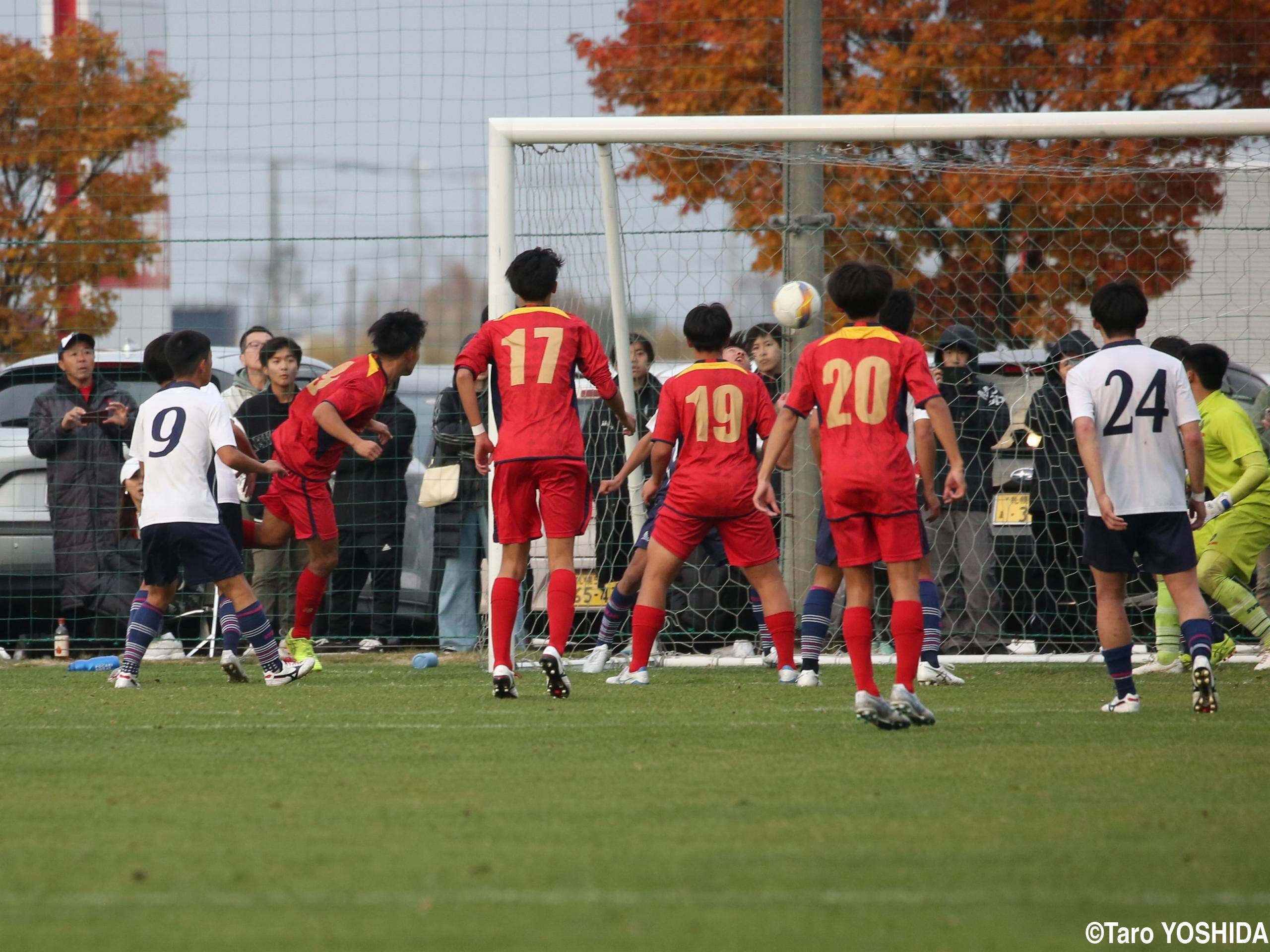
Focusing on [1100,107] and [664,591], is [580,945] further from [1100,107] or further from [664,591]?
[1100,107]

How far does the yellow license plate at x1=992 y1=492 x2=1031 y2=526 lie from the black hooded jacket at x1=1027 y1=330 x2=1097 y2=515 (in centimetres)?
6

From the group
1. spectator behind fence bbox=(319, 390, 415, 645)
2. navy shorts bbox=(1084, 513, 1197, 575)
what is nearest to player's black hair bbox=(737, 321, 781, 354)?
spectator behind fence bbox=(319, 390, 415, 645)

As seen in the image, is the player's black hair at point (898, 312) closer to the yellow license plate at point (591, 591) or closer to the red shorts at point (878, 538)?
the red shorts at point (878, 538)

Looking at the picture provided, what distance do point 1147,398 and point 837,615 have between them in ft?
14.3

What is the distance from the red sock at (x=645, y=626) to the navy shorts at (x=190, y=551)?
78.9 inches

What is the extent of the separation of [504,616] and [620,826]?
358 cm

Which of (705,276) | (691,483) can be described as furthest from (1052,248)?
(691,483)

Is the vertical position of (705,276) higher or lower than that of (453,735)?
higher

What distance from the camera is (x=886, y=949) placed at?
3008 mm

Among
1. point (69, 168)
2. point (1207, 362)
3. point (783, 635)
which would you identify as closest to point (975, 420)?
point (1207, 362)

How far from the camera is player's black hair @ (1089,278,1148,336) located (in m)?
7.02

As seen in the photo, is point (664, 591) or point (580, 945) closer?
point (580, 945)

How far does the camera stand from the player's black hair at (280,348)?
1067 centimetres

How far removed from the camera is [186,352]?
324 inches
